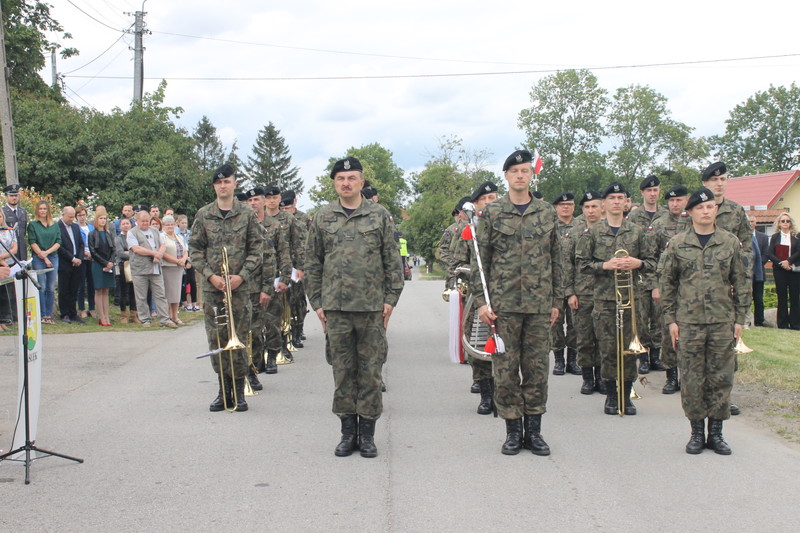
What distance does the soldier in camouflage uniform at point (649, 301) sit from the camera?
8773 millimetres

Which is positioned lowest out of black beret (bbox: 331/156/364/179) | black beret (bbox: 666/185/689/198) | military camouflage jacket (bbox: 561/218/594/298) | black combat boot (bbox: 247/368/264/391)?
black combat boot (bbox: 247/368/264/391)

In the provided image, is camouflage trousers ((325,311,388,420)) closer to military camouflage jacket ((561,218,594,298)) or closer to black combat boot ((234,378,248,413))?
black combat boot ((234,378,248,413))

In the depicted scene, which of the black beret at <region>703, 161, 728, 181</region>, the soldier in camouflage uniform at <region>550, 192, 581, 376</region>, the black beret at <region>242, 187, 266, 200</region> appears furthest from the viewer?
the soldier in camouflage uniform at <region>550, 192, 581, 376</region>

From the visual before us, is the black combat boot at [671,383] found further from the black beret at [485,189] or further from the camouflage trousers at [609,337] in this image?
the black beret at [485,189]

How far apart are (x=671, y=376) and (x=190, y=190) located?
23061mm

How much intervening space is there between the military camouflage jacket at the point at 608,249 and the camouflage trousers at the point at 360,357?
2.92 meters

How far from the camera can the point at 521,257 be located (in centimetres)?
609

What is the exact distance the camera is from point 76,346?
11.4 m

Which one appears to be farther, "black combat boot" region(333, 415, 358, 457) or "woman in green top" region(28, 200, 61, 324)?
"woman in green top" region(28, 200, 61, 324)

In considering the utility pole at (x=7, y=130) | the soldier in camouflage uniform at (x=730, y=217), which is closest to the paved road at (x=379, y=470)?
the soldier in camouflage uniform at (x=730, y=217)

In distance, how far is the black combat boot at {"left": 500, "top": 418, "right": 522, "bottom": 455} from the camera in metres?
6.04

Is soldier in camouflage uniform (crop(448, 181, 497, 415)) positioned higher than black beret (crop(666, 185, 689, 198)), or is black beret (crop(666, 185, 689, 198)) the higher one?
black beret (crop(666, 185, 689, 198))

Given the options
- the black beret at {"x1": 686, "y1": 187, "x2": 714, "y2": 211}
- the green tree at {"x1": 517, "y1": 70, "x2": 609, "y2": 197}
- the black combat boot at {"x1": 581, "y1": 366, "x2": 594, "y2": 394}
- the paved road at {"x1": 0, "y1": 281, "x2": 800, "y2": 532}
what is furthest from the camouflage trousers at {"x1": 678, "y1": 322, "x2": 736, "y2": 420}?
the green tree at {"x1": 517, "y1": 70, "x2": 609, "y2": 197}

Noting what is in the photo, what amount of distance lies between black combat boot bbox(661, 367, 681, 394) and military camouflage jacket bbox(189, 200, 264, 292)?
4790 millimetres
